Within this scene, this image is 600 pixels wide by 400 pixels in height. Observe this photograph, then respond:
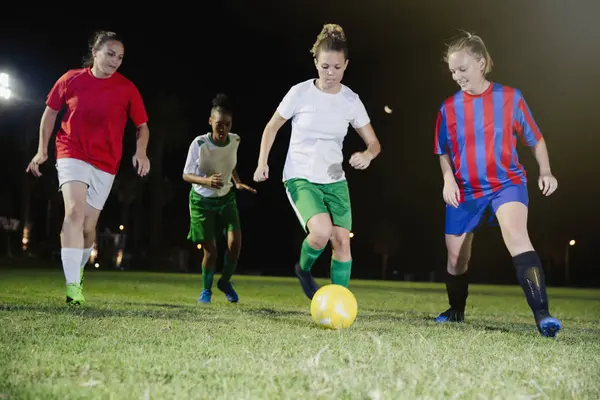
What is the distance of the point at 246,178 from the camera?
161 ft

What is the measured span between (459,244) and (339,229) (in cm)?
116

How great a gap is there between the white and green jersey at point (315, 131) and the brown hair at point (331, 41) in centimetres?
39

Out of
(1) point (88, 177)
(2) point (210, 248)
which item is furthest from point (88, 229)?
(2) point (210, 248)

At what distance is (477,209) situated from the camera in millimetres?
6105

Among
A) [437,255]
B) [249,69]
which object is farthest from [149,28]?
Result: [437,255]

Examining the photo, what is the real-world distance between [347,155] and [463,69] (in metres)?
48.6

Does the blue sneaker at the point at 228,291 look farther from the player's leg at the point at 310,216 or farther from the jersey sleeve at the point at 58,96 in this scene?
the jersey sleeve at the point at 58,96

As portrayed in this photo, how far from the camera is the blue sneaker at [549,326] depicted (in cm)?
518

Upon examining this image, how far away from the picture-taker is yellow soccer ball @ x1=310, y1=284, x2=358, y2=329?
521 cm

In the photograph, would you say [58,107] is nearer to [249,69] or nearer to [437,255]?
[249,69]

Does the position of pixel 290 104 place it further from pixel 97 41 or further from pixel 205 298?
pixel 205 298

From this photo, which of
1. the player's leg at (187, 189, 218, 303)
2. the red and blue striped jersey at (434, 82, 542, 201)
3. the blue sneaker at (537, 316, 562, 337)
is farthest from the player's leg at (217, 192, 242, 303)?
the blue sneaker at (537, 316, 562, 337)

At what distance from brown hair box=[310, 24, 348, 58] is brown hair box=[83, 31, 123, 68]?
7.01 feet

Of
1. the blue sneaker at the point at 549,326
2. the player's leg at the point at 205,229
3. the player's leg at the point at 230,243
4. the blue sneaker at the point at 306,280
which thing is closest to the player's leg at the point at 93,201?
the player's leg at the point at 205,229
